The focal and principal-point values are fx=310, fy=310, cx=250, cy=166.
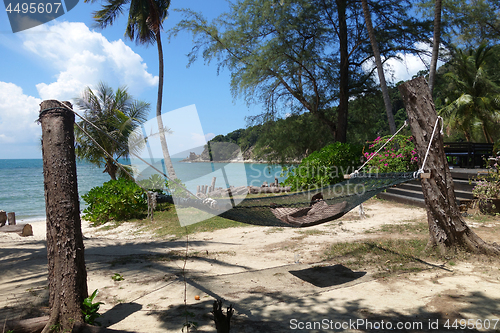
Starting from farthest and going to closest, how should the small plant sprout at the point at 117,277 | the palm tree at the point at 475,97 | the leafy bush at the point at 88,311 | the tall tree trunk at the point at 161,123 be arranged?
the palm tree at the point at 475,97
the tall tree trunk at the point at 161,123
the small plant sprout at the point at 117,277
the leafy bush at the point at 88,311

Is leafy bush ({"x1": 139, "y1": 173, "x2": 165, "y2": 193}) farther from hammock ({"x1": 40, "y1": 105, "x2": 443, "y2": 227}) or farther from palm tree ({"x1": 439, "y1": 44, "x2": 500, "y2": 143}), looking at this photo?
palm tree ({"x1": 439, "y1": 44, "x2": 500, "y2": 143})

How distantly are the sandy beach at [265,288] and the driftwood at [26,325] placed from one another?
31 centimetres

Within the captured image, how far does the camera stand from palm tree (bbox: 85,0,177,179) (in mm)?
8469

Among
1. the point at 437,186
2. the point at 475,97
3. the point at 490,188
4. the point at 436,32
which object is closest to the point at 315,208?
the point at 437,186

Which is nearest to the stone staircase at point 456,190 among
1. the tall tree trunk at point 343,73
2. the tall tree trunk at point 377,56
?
the tall tree trunk at point 377,56

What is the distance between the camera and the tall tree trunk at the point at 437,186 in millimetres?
2879

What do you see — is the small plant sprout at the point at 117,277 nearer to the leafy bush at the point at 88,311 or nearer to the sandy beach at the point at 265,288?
the sandy beach at the point at 265,288

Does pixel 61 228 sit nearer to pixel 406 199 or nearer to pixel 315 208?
pixel 315 208

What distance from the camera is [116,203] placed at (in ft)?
22.9

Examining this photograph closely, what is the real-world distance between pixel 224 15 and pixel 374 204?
291 inches

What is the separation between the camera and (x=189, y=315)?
2061 mm

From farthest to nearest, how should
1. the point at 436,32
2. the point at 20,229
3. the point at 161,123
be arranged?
the point at 161,123, the point at 20,229, the point at 436,32

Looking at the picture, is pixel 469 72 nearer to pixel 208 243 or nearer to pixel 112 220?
pixel 208 243

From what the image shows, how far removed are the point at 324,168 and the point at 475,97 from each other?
8841 mm
